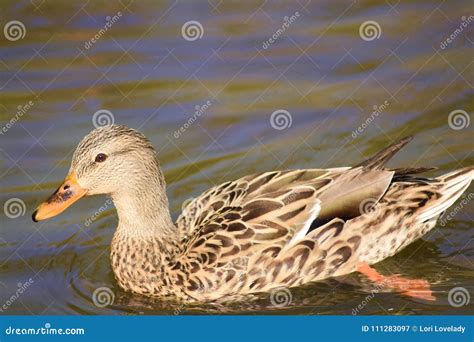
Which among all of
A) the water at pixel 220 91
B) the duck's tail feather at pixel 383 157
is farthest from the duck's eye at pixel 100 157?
the duck's tail feather at pixel 383 157

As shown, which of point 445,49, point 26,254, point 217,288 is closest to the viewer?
point 217,288

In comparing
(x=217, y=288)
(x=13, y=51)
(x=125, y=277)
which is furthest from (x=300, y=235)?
(x=13, y=51)

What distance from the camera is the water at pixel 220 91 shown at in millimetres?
8336

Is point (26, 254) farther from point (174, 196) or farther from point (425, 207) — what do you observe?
point (425, 207)

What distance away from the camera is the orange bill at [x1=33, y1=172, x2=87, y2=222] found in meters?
7.26

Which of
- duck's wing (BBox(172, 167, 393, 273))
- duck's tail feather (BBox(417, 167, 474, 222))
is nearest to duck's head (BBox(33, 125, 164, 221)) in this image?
duck's wing (BBox(172, 167, 393, 273))

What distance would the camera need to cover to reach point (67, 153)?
28.1ft

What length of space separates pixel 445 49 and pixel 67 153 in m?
3.10

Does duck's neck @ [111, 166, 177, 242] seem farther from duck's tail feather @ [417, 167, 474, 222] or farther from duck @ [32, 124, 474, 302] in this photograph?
duck's tail feather @ [417, 167, 474, 222]

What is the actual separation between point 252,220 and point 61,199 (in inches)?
50.8

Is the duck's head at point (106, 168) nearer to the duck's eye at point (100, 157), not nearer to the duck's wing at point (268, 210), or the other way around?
the duck's eye at point (100, 157)

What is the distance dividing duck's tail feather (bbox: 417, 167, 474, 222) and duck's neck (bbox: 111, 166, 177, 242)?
5.96ft

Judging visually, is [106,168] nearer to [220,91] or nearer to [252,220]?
[252,220]

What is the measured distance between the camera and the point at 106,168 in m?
7.35
